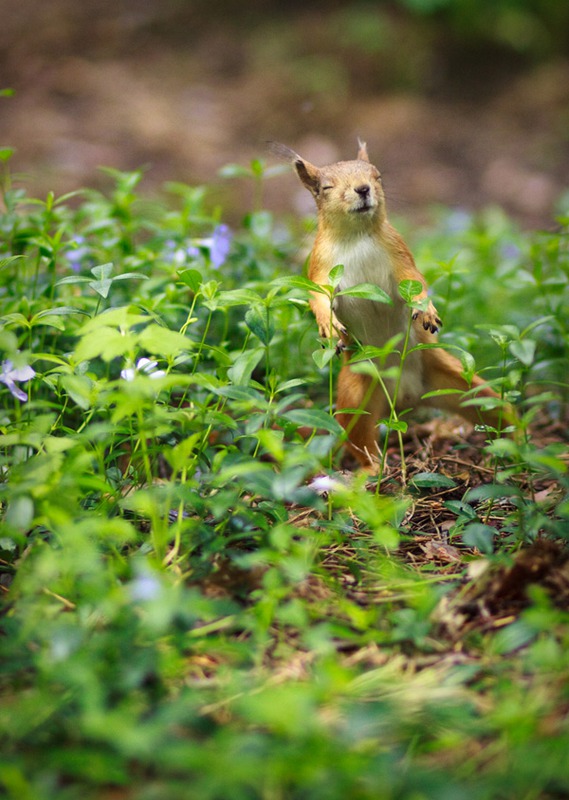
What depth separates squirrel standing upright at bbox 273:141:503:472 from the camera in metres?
3.04

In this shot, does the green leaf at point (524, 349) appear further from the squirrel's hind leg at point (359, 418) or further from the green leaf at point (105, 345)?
the green leaf at point (105, 345)

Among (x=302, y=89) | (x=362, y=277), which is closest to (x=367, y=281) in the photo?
(x=362, y=277)

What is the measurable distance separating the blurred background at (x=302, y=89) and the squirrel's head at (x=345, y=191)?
156 inches

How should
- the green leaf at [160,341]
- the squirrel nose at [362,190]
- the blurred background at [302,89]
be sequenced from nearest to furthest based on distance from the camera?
the green leaf at [160,341] → the squirrel nose at [362,190] → the blurred background at [302,89]

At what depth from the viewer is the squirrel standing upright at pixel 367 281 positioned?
304 centimetres

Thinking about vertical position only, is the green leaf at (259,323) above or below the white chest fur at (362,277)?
above

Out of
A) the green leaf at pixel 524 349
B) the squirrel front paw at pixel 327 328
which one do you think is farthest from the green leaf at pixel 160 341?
the green leaf at pixel 524 349

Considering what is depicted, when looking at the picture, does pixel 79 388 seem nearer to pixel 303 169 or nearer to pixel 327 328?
pixel 327 328

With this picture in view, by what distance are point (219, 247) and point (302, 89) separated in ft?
18.9

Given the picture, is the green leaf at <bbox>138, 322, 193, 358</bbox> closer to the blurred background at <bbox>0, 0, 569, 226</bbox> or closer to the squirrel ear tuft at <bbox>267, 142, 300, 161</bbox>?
the squirrel ear tuft at <bbox>267, 142, 300, 161</bbox>

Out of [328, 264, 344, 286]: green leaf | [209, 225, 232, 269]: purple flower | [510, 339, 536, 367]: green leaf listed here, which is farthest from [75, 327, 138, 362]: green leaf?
[209, 225, 232, 269]: purple flower

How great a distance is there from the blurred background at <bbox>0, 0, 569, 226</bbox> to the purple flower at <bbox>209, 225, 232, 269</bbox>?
3.67 meters

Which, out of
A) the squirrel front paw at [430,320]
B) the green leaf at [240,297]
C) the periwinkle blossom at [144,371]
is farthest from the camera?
the squirrel front paw at [430,320]

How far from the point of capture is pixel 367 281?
3049 millimetres
